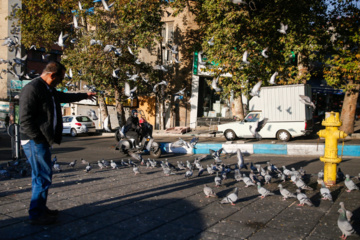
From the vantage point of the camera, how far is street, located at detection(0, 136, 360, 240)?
10.9ft

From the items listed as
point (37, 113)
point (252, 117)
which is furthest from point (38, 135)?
point (252, 117)

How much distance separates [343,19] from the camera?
16.1m

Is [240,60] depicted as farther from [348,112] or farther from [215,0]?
[348,112]

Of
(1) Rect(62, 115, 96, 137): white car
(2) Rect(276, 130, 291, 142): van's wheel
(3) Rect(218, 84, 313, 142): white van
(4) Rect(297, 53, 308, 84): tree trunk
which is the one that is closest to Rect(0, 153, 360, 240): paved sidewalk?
(2) Rect(276, 130, 291, 142): van's wheel

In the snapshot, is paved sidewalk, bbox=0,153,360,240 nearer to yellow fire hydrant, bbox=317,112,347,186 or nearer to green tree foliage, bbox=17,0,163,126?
yellow fire hydrant, bbox=317,112,347,186

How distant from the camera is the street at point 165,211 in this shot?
3330 millimetres

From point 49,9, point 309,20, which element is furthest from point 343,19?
point 49,9

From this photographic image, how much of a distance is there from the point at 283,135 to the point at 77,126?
15563mm

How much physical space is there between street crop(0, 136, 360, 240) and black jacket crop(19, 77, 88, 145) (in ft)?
3.55

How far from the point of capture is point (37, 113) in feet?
11.7

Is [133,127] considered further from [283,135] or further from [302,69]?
[302,69]

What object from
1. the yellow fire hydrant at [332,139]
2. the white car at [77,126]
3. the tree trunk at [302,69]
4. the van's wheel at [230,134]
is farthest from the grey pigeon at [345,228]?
the white car at [77,126]

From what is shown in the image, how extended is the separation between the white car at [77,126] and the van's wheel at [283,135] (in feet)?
47.9

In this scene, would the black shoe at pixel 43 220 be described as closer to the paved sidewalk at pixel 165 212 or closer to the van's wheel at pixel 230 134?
the paved sidewalk at pixel 165 212
